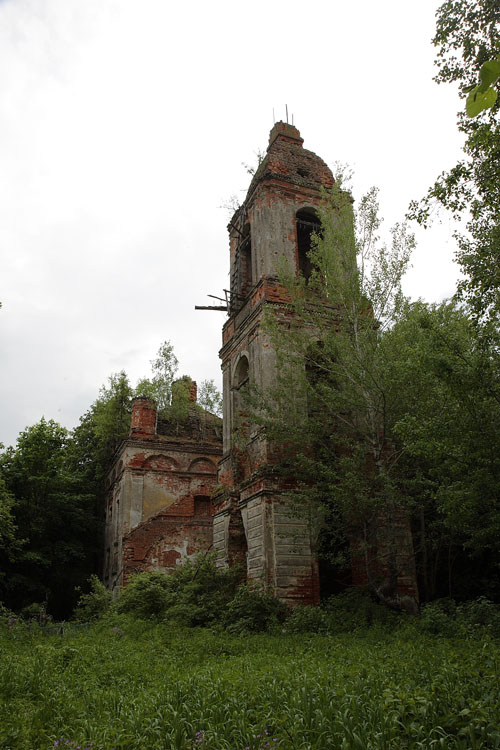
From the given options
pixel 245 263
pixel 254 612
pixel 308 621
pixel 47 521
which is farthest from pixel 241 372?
pixel 47 521

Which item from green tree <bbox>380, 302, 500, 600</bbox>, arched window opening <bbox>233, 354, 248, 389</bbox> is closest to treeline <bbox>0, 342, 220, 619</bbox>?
arched window opening <bbox>233, 354, 248, 389</bbox>

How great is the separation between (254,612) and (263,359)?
6113mm

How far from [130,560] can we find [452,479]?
46.9 feet

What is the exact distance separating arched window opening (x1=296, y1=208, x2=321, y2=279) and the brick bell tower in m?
0.03

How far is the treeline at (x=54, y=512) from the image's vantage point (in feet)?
77.4

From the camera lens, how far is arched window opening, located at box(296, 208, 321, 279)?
696 inches

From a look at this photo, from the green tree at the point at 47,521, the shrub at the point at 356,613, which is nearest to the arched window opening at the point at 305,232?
the shrub at the point at 356,613

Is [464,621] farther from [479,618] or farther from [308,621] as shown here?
[308,621]

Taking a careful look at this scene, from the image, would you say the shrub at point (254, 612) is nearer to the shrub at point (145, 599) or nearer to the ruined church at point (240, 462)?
the ruined church at point (240, 462)

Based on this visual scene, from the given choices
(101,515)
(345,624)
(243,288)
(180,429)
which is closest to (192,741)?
(345,624)

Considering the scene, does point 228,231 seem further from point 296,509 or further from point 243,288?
point 296,509

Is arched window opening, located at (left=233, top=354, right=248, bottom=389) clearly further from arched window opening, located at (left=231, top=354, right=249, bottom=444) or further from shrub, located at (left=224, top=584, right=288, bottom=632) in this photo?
shrub, located at (left=224, top=584, right=288, bottom=632)

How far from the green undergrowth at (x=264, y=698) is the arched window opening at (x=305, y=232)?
38.5 feet

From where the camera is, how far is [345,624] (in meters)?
10.8
